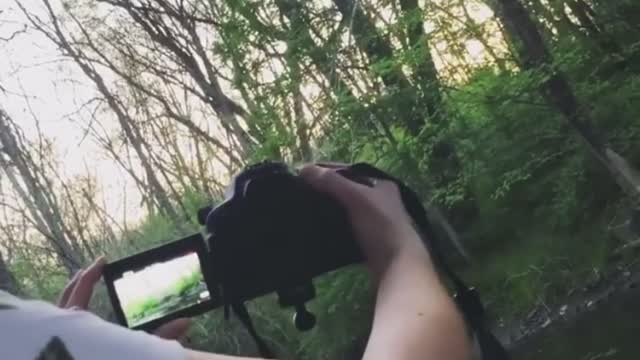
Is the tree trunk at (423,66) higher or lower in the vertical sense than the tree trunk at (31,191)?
lower

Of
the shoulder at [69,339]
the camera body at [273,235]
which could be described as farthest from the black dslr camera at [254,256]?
the shoulder at [69,339]

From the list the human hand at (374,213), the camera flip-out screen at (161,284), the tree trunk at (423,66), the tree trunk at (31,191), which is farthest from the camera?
the tree trunk at (31,191)

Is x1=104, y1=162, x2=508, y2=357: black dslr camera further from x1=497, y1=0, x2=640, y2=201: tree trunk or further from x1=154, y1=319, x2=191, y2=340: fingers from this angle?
x1=497, y1=0, x2=640, y2=201: tree trunk

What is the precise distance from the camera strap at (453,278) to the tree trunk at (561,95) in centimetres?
410

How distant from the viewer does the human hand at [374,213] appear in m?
0.49

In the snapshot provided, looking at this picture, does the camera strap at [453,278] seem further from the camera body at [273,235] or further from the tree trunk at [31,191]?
the tree trunk at [31,191]

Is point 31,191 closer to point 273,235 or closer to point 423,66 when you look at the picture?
point 423,66

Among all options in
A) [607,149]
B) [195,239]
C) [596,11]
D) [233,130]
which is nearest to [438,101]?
[607,149]

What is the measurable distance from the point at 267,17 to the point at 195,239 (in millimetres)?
4755

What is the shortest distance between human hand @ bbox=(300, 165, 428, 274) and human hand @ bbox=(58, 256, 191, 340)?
14 cm

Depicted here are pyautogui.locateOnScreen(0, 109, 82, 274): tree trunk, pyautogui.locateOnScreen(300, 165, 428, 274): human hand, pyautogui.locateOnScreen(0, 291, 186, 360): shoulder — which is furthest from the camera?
pyautogui.locateOnScreen(0, 109, 82, 274): tree trunk

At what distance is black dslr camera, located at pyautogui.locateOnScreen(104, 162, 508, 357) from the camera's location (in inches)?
20.6

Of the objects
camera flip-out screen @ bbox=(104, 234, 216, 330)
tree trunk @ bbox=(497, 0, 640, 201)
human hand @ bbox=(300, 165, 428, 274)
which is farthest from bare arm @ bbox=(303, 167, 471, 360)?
tree trunk @ bbox=(497, 0, 640, 201)

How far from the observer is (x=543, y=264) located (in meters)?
5.55
